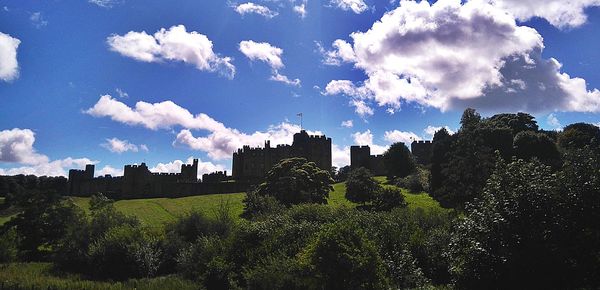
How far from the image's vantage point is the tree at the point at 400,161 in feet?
289

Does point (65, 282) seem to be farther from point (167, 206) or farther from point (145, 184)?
point (145, 184)

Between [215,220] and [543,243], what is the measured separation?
95.0ft

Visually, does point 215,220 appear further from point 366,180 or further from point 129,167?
point 129,167

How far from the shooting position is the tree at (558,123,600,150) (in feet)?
256

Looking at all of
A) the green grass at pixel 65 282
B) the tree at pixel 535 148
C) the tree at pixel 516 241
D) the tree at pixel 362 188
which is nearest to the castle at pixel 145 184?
the tree at pixel 362 188

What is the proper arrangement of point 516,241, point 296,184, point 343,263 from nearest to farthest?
point 516,241 < point 343,263 < point 296,184

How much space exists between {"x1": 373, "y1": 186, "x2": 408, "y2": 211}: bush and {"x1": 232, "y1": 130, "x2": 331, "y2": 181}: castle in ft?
217

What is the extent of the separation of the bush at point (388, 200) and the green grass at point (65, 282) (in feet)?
96.1

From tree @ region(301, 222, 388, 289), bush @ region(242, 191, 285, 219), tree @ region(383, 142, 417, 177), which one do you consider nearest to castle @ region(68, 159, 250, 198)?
tree @ region(383, 142, 417, 177)

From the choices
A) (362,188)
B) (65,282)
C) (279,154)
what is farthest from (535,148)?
(279,154)

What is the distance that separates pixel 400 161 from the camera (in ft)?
290

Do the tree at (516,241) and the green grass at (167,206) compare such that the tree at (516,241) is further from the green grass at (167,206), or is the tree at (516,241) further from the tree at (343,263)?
the green grass at (167,206)

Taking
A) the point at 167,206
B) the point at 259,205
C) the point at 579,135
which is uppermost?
the point at 579,135

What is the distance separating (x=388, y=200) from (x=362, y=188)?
6236 millimetres
